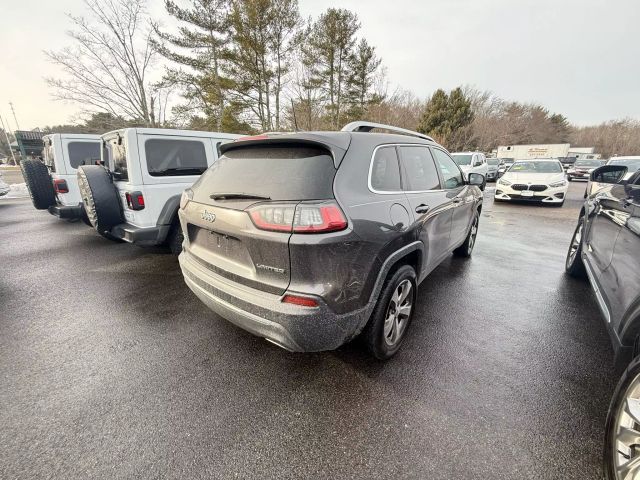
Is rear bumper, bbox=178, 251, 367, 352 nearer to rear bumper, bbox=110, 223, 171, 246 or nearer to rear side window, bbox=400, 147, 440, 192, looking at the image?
rear side window, bbox=400, 147, 440, 192

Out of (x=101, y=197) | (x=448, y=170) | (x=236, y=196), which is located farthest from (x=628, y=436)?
(x=101, y=197)

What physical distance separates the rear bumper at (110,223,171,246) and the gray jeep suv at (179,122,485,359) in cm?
186

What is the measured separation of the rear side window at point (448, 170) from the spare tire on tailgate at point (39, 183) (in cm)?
756

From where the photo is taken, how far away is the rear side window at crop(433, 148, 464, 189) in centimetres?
329

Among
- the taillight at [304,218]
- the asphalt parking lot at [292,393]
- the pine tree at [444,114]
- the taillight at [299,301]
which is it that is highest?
the pine tree at [444,114]

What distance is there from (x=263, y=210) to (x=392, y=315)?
1.43 meters

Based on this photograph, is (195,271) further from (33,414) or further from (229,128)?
(229,128)

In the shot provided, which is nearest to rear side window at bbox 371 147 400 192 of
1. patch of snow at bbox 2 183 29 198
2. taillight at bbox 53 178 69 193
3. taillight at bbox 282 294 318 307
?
taillight at bbox 282 294 318 307

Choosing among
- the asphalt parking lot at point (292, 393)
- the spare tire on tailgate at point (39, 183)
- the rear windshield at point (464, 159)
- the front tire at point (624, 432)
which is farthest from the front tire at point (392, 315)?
the rear windshield at point (464, 159)

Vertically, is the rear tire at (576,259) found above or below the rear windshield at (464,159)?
below

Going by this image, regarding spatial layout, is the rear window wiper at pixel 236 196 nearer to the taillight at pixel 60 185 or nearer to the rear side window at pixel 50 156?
the taillight at pixel 60 185

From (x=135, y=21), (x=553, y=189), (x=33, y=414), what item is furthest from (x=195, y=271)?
(x=135, y=21)

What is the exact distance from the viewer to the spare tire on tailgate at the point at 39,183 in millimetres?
5688

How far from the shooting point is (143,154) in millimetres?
3854
